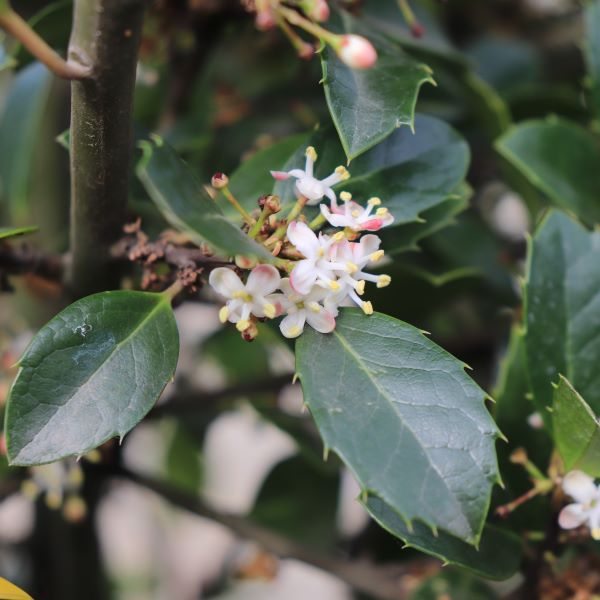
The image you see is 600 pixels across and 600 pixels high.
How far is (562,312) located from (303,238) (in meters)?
0.33

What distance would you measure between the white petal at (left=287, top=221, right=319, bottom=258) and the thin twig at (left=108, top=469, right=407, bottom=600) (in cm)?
48

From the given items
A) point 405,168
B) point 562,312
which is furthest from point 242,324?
point 562,312

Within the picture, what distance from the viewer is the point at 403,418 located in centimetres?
64

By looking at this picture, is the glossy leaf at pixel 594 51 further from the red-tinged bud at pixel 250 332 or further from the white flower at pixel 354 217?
the red-tinged bud at pixel 250 332

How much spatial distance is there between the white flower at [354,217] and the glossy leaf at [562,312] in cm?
20

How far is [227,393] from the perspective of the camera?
123 centimetres

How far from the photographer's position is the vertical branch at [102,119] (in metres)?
0.61

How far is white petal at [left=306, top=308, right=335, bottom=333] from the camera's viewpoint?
672 millimetres

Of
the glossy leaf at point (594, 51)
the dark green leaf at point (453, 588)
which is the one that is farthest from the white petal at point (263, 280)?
the glossy leaf at point (594, 51)

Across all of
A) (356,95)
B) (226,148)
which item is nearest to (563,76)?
(226,148)

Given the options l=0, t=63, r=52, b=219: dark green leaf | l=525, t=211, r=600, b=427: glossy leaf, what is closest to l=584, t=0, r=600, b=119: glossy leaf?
l=525, t=211, r=600, b=427: glossy leaf

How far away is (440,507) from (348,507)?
1114mm

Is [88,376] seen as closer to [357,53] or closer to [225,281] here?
[225,281]

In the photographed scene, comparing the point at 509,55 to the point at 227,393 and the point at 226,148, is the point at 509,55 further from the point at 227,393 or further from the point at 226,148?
the point at 227,393
